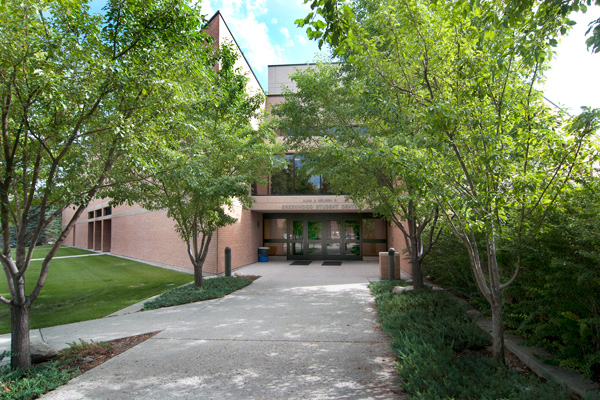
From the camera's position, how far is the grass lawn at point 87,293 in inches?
319

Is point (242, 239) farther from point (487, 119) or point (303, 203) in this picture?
point (487, 119)

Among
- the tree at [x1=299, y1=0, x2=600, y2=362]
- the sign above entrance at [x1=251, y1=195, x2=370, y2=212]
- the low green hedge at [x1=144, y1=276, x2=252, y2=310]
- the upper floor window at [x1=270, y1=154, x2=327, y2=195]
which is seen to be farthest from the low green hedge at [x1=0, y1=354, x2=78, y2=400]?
the upper floor window at [x1=270, y1=154, x2=327, y2=195]

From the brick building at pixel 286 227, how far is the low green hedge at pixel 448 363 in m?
11.2

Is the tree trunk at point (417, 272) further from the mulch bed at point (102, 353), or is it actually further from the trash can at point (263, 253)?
the trash can at point (263, 253)

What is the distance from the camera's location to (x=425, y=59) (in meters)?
4.38

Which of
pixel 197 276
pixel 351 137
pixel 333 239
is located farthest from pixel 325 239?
pixel 351 137

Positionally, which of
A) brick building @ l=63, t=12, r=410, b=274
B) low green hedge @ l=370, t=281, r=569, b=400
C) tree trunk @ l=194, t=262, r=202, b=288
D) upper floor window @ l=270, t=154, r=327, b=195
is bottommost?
low green hedge @ l=370, t=281, r=569, b=400

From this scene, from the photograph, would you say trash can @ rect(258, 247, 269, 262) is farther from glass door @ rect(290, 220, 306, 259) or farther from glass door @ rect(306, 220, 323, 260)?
A: glass door @ rect(306, 220, 323, 260)

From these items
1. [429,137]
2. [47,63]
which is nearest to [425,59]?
[429,137]

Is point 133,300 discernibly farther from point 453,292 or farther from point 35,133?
→ point 453,292

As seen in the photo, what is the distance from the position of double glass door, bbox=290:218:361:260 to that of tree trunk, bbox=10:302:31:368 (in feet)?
56.6

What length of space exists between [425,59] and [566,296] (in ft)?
10.5

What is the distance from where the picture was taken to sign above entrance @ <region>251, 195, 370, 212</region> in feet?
62.6

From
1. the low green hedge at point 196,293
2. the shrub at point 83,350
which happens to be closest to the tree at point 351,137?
the low green hedge at point 196,293
